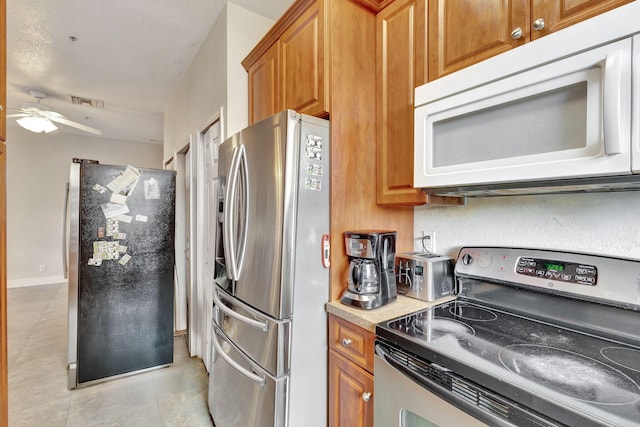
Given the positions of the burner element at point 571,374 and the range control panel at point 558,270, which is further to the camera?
the range control panel at point 558,270

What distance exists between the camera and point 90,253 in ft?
7.61

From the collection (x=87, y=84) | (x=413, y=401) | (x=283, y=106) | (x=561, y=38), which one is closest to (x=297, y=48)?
(x=283, y=106)

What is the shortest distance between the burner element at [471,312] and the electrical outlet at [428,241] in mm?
348

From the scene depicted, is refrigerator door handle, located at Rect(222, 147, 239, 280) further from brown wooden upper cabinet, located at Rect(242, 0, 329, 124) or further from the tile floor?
the tile floor

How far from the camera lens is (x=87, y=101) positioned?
4121 mm

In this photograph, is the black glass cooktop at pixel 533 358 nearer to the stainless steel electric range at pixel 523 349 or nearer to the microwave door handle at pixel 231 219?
the stainless steel electric range at pixel 523 349

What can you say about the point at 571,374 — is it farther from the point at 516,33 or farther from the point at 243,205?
the point at 243,205

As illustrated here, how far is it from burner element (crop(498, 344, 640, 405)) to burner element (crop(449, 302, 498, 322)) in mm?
247

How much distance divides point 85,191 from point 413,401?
2.68m

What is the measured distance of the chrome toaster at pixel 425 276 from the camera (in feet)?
4.51

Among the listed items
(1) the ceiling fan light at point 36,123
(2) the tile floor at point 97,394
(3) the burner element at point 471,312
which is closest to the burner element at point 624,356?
(3) the burner element at point 471,312

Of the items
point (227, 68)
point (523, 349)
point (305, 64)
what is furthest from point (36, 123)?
point (523, 349)

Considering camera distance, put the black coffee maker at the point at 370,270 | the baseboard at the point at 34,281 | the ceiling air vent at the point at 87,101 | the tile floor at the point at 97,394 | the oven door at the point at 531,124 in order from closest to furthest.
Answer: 1. the oven door at the point at 531,124
2. the black coffee maker at the point at 370,270
3. the tile floor at the point at 97,394
4. the ceiling air vent at the point at 87,101
5. the baseboard at the point at 34,281

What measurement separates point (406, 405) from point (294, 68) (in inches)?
64.9
